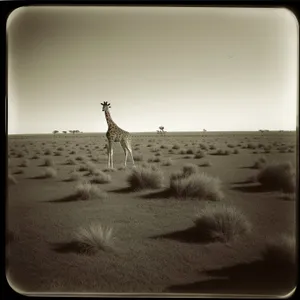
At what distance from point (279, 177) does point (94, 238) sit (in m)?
1.31

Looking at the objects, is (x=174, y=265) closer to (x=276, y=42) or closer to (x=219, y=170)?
(x=219, y=170)

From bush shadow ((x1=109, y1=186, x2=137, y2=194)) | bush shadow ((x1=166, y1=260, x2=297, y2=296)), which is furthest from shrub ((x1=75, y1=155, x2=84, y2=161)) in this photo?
bush shadow ((x1=166, y1=260, x2=297, y2=296))

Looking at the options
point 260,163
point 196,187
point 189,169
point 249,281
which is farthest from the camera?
point 196,187

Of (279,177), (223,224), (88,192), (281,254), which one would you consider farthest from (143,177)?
(281,254)

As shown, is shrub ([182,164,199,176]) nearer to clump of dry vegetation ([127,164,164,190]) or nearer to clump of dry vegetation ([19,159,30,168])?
clump of dry vegetation ([127,164,164,190])

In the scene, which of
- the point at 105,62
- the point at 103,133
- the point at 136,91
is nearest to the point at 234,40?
the point at 136,91

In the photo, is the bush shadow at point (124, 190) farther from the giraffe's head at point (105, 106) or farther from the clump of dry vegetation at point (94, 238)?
the giraffe's head at point (105, 106)

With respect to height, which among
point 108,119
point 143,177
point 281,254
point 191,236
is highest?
point 108,119

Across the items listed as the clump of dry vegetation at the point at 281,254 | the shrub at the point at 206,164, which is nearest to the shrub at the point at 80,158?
the shrub at the point at 206,164

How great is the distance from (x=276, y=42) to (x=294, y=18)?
0.58ft

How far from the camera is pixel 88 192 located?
2219 millimetres

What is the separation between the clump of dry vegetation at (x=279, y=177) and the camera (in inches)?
84.6

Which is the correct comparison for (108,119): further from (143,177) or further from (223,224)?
(223,224)

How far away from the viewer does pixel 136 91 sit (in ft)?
7.36
